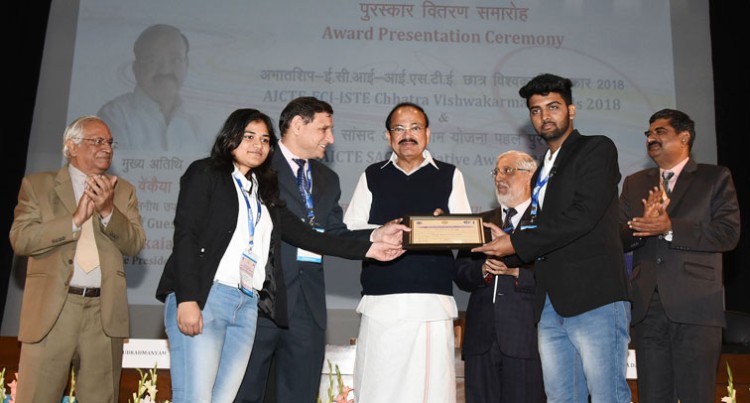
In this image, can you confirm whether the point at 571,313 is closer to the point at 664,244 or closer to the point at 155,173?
the point at 664,244

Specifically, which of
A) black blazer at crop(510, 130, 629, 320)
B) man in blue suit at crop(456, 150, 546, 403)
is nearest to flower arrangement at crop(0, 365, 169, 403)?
A: man in blue suit at crop(456, 150, 546, 403)

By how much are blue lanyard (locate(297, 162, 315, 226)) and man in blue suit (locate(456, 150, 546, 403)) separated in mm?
913

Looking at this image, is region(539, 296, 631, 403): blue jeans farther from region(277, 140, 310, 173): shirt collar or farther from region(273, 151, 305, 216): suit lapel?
region(277, 140, 310, 173): shirt collar

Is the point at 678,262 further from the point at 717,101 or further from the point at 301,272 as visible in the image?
the point at 717,101

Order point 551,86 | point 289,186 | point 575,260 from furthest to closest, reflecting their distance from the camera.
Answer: point 289,186 < point 551,86 < point 575,260

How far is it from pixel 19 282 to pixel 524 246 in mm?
4811

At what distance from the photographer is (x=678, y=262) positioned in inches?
146

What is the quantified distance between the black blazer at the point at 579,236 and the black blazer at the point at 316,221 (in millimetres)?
862

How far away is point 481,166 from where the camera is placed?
592 centimetres

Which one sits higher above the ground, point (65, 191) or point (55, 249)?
point (65, 191)

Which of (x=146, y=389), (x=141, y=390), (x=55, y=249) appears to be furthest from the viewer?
(x=146, y=389)

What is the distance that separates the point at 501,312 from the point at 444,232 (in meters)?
0.70

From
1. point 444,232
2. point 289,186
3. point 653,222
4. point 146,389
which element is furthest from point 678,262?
point 146,389

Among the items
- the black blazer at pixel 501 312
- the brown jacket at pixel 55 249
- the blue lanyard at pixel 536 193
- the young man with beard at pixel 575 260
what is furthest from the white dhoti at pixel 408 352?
the brown jacket at pixel 55 249
